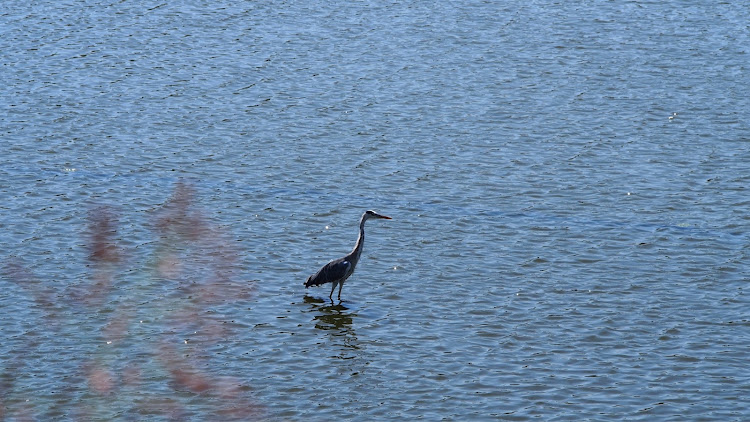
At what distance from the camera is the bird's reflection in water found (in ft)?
68.9

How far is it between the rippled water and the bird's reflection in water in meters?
0.07

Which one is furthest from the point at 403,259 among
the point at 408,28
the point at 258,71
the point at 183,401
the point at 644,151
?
the point at 408,28

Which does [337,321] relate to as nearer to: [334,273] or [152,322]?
[334,273]

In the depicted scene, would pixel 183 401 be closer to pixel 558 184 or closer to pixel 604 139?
pixel 558 184

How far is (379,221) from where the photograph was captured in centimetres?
2698

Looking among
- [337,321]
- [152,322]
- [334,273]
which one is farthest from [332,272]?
[152,322]

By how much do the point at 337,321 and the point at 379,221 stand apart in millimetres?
5391

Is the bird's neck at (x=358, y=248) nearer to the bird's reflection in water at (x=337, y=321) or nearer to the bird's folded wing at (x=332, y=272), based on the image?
the bird's folded wing at (x=332, y=272)

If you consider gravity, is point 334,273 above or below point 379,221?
above

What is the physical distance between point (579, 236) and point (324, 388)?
28.0ft

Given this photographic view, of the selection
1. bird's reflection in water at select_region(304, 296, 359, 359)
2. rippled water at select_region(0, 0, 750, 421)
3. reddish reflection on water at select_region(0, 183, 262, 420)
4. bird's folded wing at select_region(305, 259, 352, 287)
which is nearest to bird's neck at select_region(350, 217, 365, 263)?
bird's folded wing at select_region(305, 259, 352, 287)

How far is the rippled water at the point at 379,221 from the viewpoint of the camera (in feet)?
→ 63.9

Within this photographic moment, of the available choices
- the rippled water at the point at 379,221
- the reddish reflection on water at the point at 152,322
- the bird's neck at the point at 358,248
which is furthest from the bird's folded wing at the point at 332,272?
the reddish reflection on water at the point at 152,322

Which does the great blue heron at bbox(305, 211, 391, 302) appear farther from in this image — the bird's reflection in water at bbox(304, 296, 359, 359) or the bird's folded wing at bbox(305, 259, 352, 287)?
the bird's reflection in water at bbox(304, 296, 359, 359)
